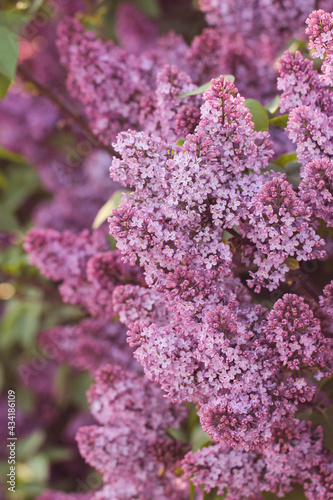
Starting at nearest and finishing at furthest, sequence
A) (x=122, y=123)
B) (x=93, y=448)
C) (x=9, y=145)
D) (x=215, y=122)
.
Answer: (x=215, y=122), (x=93, y=448), (x=122, y=123), (x=9, y=145)

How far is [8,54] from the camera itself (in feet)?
3.57

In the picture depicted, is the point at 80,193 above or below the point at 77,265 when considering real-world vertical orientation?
above

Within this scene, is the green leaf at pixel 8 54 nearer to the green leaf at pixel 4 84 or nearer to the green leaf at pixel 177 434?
the green leaf at pixel 4 84

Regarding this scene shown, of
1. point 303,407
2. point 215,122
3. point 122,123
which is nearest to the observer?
point 215,122

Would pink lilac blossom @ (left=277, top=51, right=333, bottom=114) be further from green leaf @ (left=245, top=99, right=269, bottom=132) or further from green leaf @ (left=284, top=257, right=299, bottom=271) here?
green leaf @ (left=284, top=257, right=299, bottom=271)

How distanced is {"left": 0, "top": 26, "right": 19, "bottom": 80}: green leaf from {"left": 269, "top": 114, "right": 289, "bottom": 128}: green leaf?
0.48m

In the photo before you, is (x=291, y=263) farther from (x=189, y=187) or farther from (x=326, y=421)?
(x=326, y=421)

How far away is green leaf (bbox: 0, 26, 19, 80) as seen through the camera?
3.51ft

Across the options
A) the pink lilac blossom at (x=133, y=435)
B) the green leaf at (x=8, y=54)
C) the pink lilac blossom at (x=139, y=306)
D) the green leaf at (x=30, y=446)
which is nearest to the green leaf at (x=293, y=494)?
the pink lilac blossom at (x=133, y=435)

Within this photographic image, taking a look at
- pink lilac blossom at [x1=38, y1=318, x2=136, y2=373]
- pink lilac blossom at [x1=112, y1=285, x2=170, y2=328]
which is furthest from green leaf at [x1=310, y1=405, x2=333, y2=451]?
pink lilac blossom at [x1=38, y1=318, x2=136, y2=373]

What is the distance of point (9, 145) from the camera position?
2.02 metres

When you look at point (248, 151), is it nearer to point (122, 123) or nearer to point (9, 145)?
point (122, 123)

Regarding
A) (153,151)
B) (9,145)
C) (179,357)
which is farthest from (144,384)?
(9,145)

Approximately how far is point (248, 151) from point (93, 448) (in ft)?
1.86
